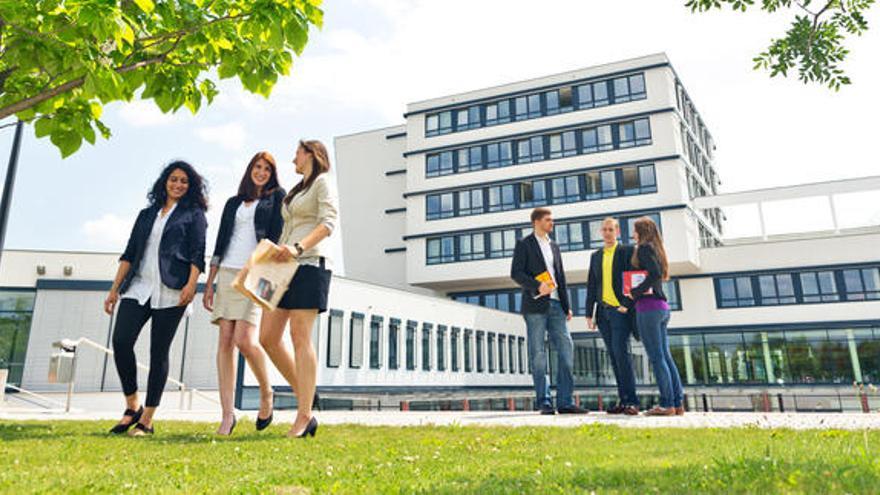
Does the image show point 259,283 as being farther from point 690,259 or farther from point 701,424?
point 690,259

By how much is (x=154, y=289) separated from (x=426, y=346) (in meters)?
25.3

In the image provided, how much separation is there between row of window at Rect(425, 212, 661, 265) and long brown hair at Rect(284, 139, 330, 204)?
107 ft

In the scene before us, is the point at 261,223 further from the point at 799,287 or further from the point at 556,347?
the point at 799,287

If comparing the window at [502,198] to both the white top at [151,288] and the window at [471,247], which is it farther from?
the white top at [151,288]

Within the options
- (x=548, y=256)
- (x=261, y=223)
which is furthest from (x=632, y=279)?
(x=261, y=223)

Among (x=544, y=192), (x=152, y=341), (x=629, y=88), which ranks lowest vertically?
(x=152, y=341)

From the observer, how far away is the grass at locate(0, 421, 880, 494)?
7.41 ft

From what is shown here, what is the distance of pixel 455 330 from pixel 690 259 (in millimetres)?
14368

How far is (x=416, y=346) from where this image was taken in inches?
1135

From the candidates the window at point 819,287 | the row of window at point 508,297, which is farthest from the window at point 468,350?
the window at point 819,287

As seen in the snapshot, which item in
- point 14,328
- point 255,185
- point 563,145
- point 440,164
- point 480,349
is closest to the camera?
point 255,185

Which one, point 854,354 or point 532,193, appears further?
point 532,193

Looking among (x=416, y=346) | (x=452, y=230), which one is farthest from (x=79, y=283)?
(x=452, y=230)

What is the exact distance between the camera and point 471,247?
39.5 m
